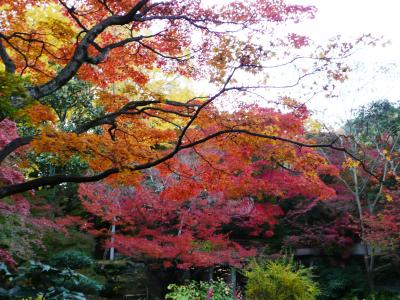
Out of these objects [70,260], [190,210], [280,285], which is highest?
[190,210]

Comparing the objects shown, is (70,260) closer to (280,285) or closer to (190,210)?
(190,210)

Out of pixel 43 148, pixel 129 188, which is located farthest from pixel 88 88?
pixel 43 148

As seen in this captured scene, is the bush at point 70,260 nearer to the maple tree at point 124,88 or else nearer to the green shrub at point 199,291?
the green shrub at point 199,291

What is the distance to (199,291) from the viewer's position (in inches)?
471

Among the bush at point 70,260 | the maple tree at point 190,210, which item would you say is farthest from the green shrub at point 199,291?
the bush at point 70,260

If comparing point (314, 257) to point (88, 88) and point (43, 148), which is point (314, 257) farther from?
point (43, 148)

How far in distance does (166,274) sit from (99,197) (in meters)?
3.19

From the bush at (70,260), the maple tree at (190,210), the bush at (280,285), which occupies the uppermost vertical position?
the maple tree at (190,210)

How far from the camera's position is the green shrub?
11.7 meters

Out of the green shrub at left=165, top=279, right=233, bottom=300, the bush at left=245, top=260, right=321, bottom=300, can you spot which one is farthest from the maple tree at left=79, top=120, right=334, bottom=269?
the bush at left=245, top=260, right=321, bottom=300

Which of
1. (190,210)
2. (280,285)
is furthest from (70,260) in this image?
(280,285)

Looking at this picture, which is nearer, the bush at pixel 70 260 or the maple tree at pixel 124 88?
the maple tree at pixel 124 88

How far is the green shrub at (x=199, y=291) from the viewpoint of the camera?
11672 millimetres

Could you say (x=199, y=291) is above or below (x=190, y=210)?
below
